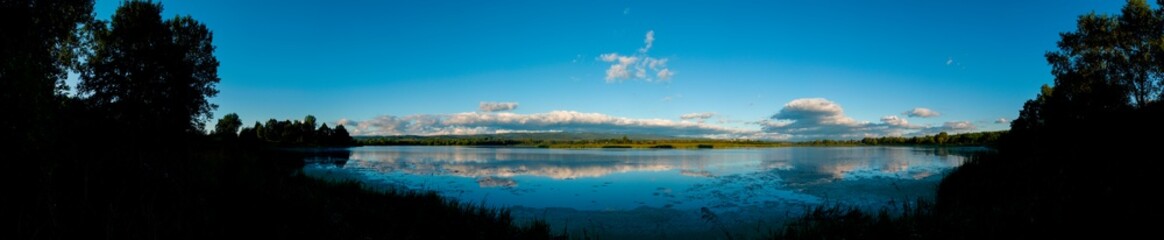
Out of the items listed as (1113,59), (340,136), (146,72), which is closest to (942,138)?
(1113,59)

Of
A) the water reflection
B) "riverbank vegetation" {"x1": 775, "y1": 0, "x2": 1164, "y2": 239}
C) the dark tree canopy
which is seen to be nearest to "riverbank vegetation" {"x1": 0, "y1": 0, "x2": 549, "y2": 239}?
"riverbank vegetation" {"x1": 775, "y1": 0, "x2": 1164, "y2": 239}

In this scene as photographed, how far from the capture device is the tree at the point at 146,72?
78.3ft

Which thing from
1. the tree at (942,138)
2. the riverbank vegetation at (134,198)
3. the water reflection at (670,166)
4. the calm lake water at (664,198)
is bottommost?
the calm lake water at (664,198)

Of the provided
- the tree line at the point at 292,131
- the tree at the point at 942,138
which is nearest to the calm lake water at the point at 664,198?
the tree line at the point at 292,131

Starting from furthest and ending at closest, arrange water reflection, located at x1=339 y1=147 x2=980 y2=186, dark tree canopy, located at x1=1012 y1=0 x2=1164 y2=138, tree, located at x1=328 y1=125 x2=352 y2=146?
tree, located at x1=328 y1=125 x2=352 y2=146 → water reflection, located at x1=339 y1=147 x2=980 y2=186 → dark tree canopy, located at x1=1012 y1=0 x2=1164 y2=138

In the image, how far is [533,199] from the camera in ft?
51.6

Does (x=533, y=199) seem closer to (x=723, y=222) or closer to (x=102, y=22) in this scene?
(x=723, y=222)

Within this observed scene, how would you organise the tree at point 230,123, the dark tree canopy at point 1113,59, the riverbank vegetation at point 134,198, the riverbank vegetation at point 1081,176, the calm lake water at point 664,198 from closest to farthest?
the riverbank vegetation at point 134,198 < the riverbank vegetation at point 1081,176 < the calm lake water at point 664,198 < the dark tree canopy at point 1113,59 < the tree at point 230,123

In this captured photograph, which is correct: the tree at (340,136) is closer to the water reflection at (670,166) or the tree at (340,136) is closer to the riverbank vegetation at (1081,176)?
the water reflection at (670,166)

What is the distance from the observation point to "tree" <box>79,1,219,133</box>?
78.3ft

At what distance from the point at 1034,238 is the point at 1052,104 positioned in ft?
152

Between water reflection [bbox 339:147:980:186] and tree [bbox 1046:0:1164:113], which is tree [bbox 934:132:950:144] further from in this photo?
tree [bbox 1046:0:1164:113]

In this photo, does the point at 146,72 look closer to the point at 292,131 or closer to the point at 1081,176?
the point at 1081,176

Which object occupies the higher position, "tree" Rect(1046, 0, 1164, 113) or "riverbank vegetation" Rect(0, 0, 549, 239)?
"tree" Rect(1046, 0, 1164, 113)
